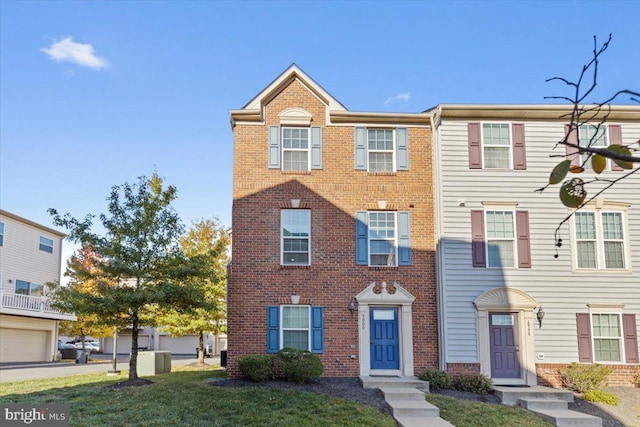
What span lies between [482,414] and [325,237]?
21.3 feet

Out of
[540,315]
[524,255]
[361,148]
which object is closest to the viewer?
[540,315]

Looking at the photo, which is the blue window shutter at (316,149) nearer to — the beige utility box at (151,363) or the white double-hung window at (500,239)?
the white double-hung window at (500,239)

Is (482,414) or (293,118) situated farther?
(293,118)

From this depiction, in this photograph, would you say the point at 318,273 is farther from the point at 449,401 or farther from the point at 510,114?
the point at 510,114

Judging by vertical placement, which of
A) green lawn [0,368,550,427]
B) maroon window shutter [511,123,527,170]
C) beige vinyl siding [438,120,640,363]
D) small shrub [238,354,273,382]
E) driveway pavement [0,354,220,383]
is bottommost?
driveway pavement [0,354,220,383]

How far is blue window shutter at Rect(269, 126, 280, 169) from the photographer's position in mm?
16984

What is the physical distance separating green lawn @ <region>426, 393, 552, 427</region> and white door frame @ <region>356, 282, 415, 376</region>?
2450 mm

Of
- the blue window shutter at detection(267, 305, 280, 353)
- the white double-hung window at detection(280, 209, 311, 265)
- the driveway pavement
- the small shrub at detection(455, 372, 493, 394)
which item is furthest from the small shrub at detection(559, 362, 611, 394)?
the driveway pavement

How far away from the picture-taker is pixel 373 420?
11664 millimetres

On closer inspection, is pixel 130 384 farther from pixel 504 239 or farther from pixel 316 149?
pixel 504 239

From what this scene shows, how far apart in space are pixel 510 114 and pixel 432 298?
19.1 feet

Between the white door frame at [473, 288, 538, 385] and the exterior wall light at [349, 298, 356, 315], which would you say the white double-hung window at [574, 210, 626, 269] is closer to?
the white door frame at [473, 288, 538, 385]
